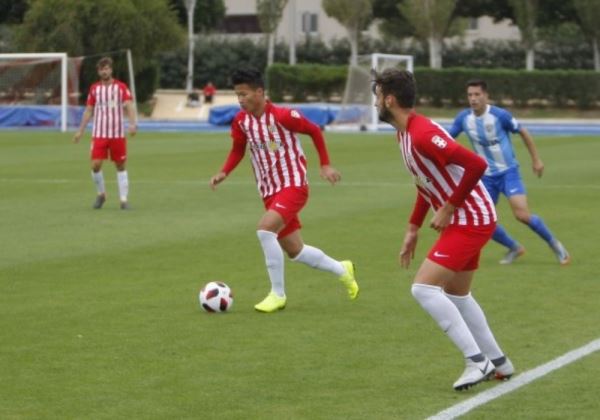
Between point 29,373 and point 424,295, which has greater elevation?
point 424,295

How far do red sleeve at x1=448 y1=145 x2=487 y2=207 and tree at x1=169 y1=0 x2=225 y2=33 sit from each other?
66312 millimetres

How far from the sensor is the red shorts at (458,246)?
7.80 meters

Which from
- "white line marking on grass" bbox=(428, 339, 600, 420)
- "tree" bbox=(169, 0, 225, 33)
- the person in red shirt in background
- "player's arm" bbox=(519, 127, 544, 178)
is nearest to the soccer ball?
"white line marking on grass" bbox=(428, 339, 600, 420)

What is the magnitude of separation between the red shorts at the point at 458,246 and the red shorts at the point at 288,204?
308cm

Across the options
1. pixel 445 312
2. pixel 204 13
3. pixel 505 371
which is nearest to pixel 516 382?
pixel 505 371

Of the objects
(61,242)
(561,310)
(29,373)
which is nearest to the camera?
(29,373)

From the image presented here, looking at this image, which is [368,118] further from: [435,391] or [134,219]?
[435,391]

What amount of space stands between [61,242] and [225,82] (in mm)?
55973

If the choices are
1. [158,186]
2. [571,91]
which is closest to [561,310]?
[158,186]

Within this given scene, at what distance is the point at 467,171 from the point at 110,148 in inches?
517

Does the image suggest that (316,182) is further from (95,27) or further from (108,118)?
(95,27)

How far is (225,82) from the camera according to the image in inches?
2803

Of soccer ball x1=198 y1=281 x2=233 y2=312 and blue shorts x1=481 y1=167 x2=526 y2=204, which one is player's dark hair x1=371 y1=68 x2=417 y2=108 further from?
blue shorts x1=481 y1=167 x2=526 y2=204

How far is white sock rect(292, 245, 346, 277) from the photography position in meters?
11.2
